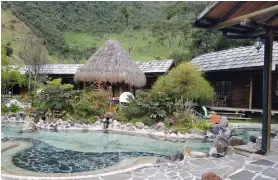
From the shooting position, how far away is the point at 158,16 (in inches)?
1786

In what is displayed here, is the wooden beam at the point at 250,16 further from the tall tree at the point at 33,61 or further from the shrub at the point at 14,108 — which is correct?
the tall tree at the point at 33,61

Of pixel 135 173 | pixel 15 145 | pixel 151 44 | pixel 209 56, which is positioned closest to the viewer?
pixel 135 173

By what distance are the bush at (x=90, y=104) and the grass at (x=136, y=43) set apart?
21231 mm

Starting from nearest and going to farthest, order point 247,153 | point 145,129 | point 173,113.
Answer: point 247,153 → point 145,129 → point 173,113

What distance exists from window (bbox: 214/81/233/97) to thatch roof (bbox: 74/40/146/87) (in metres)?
4.83

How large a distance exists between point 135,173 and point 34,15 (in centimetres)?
4383

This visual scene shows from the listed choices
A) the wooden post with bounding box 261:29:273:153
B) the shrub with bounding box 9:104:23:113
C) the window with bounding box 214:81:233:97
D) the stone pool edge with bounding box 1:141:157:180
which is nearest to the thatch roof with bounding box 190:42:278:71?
the window with bounding box 214:81:233:97

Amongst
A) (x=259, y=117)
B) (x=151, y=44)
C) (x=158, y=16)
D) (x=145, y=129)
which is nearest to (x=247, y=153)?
(x=145, y=129)

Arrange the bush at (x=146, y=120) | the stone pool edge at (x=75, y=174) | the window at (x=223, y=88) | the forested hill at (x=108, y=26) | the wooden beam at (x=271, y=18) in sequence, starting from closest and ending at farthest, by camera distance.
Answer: the stone pool edge at (x=75, y=174), the wooden beam at (x=271, y=18), the bush at (x=146, y=120), the window at (x=223, y=88), the forested hill at (x=108, y=26)

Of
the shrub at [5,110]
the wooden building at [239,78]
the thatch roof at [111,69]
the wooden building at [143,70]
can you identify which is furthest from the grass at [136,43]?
the shrub at [5,110]

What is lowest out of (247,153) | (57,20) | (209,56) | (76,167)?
(76,167)

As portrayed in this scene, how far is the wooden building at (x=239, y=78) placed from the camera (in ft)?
45.7

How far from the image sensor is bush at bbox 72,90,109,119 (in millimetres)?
12756

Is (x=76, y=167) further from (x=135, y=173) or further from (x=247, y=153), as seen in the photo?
(x=247, y=153)
